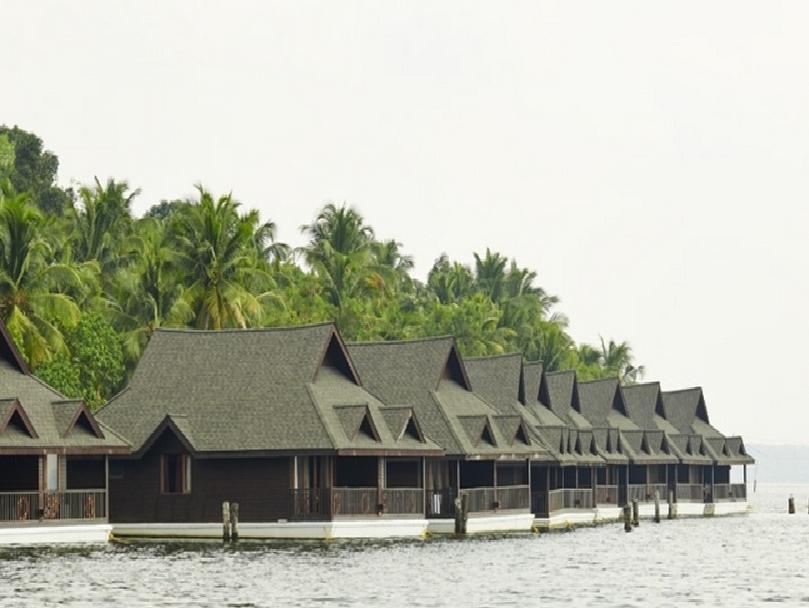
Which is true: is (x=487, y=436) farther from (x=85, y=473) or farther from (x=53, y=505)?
(x=53, y=505)

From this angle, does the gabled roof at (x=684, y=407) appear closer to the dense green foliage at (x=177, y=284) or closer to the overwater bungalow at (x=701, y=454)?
the overwater bungalow at (x=701, y=454)

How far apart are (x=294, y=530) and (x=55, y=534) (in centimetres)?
1069

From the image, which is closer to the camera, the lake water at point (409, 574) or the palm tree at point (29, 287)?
the lake water at point (409, 574)

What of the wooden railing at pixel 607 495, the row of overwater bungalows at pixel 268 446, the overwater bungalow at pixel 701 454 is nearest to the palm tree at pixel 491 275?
the overwater bungalow at pixel 701 454

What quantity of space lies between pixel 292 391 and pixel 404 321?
51.3m

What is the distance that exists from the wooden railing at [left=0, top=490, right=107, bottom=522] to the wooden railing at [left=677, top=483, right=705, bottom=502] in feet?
221

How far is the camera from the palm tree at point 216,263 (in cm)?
9338

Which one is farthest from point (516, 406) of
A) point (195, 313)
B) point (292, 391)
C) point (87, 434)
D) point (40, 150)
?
point (40, 150)

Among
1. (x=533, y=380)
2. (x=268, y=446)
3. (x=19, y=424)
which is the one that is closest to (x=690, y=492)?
(x=533, y=380)

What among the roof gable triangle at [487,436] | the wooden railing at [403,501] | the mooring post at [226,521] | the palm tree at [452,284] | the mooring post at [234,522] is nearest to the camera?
the mooring post at [226,521]

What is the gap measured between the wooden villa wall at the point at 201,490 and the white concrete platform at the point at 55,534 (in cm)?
617

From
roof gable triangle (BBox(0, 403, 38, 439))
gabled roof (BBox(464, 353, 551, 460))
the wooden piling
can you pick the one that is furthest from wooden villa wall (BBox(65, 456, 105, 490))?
gabled roof (BBox(464, 353, 551, 460))

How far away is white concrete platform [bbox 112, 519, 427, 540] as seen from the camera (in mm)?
68625

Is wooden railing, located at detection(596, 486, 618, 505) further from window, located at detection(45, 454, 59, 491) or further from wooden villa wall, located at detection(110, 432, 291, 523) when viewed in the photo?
window, located at detection(45, 454, 59, 491)
